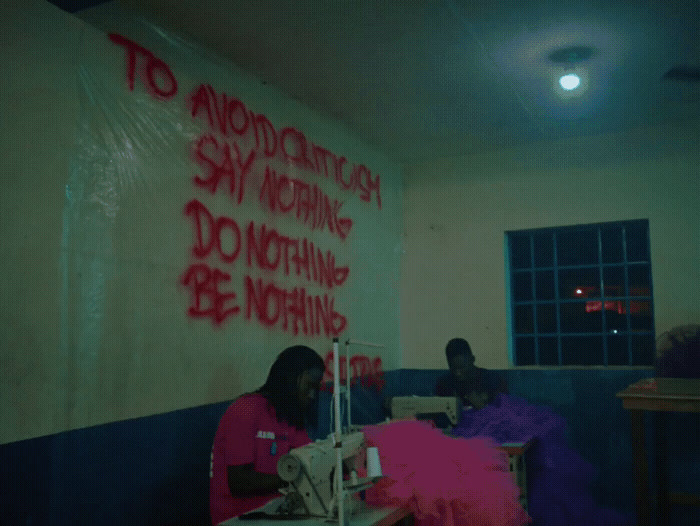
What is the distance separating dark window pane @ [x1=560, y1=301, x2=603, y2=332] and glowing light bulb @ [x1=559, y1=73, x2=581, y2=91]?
4.43m

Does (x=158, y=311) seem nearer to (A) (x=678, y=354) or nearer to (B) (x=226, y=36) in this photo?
(B) (x=226, y=36)

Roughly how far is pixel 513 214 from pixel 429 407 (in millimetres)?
2483

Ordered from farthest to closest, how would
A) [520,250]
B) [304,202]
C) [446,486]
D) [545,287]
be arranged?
1. [545,287]
2. [520,250]
3. [304,202]
4. [446,486]

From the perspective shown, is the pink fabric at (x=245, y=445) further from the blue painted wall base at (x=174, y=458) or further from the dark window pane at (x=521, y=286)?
the dark window pane at (x=521, y=286)

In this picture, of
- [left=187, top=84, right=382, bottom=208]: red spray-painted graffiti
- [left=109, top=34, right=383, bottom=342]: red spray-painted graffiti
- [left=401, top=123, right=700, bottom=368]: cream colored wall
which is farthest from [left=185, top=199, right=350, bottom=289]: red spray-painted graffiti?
[left=401, top=123, right=700, bottom=368]: cream colored wall

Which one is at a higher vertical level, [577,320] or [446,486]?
[577,320]

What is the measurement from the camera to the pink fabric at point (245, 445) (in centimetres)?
283

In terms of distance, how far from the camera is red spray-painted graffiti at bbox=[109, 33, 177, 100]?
3.31 metres

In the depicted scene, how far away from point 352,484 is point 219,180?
2187mm

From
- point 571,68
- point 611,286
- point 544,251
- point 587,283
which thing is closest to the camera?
point 571,68

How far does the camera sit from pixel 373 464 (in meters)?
2.44

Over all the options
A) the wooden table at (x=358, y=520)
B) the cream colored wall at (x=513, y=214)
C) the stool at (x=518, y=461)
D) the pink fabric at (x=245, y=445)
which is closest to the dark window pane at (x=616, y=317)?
the cream colored wall at (x=513, y=214)

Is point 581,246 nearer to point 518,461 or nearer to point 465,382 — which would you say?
point 465,382

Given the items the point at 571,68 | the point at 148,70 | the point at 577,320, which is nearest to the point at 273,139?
the point at 148,70
